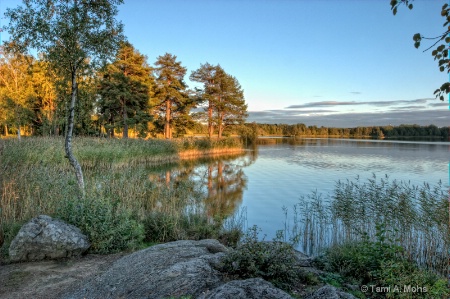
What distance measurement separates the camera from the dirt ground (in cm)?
426

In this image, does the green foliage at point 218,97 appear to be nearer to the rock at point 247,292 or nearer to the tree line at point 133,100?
the tree line at point 133,100

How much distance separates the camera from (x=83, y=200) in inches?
263

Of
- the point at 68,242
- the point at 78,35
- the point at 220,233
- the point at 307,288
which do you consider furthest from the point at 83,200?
the point at 307,288

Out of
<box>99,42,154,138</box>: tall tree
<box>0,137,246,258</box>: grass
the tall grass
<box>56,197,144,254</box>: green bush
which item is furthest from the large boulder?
<box>99,42,154,138</box>: tall tree

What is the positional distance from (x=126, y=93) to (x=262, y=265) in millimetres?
30373

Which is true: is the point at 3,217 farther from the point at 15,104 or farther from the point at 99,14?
the point at 15,104

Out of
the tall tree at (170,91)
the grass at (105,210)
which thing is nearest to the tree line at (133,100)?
A: the tall tree at (170,91)

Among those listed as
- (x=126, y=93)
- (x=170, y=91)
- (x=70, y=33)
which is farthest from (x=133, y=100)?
(x=70, y=33)

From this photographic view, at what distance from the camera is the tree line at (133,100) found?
26.1 metres

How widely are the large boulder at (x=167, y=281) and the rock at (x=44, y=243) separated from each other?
52.0 inches

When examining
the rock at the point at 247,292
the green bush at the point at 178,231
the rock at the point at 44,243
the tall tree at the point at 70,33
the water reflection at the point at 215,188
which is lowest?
the water reflection at the point at 215,188

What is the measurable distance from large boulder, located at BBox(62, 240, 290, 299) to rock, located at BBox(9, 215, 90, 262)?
1321 mm

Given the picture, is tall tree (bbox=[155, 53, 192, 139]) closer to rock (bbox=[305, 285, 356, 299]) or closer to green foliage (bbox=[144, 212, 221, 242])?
green foliage (bbox=[144, 212, 221, 242])

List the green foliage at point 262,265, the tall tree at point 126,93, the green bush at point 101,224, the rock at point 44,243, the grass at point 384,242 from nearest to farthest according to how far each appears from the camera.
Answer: the green foliage at point 262,265
the grass at point 384,242
the rock at point 44,243
the green bush at point 101,224
the tall tree at point 126,93
